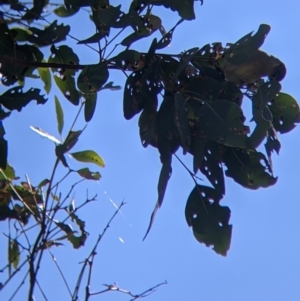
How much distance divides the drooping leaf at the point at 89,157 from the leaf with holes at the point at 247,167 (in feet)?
1.49

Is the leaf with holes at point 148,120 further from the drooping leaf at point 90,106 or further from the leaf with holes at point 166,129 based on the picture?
the drooping leaf at point 90,106

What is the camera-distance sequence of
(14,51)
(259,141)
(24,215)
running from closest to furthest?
(259,141)
(14,51)
(24,215)

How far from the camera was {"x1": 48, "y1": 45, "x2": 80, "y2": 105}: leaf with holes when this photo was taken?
1.82 meters

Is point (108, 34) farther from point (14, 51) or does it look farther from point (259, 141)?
point (259, 141)

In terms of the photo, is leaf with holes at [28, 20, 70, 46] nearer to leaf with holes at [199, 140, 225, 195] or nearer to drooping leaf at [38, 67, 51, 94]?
drooping leaf at [38, 67, 51, 94]

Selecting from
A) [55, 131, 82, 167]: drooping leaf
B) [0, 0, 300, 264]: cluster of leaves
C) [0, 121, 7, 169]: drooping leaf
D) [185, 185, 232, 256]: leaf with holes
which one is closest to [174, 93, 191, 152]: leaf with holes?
[0, 0, 300, 264]: cluster of leaves

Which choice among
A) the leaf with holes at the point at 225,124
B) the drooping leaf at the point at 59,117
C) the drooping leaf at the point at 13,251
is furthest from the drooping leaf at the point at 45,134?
the leaf with holes at the point at 225,124

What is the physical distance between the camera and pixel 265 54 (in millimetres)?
1619

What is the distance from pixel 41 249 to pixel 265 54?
2.06ft

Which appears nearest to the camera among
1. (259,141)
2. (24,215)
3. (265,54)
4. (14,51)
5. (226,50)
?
(259,141)

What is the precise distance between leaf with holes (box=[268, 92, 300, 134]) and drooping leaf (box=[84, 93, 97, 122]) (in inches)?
15.1

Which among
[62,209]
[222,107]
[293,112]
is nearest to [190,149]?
[222,107]

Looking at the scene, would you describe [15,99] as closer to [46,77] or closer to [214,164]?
[46,77]

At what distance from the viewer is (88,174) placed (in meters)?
1.89
